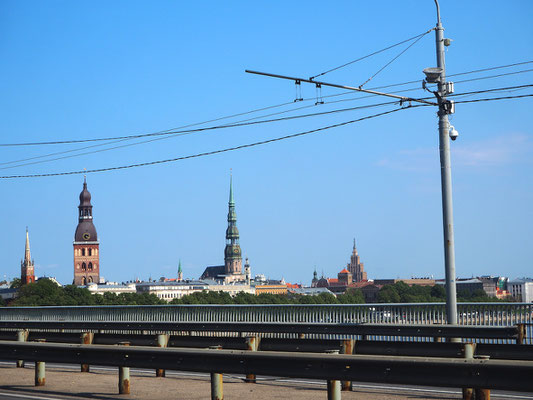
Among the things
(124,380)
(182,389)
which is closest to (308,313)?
(182,389)

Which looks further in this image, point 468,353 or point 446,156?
point 446,156

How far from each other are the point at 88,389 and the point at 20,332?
2.12m

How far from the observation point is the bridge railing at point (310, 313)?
22359mm

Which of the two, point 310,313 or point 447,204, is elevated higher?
point 447,204

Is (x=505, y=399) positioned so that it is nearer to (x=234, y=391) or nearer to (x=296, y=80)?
(x=234, y=391)

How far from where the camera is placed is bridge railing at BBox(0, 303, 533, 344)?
22.4 metres

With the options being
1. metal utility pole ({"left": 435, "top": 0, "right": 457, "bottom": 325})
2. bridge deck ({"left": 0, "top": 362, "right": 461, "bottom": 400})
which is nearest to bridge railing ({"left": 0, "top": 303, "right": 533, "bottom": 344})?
metal utility pole ({"left": 435, "top": 0, "right": 457, "bottom": 325})

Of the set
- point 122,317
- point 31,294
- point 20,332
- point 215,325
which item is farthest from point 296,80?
point 31,294

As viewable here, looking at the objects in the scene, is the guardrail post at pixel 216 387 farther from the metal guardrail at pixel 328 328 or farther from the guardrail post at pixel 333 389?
the metal guardrail at pixel 328 328

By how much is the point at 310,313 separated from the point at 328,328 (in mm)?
7509

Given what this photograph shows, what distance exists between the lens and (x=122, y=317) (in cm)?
3266

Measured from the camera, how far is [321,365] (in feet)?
33.6

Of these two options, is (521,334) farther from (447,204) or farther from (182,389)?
(182,389)

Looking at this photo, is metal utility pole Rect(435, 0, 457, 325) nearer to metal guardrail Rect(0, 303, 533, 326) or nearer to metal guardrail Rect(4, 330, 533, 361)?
metal guardrail Rect(0, 303, 533, 326)
